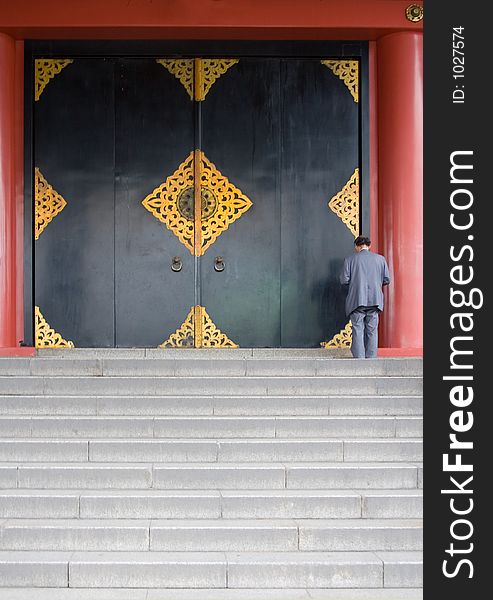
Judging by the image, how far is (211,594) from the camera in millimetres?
4449

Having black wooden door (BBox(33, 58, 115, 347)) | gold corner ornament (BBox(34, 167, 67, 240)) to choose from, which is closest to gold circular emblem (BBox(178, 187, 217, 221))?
black wooden door (BBox(33, 58, 115, 347))

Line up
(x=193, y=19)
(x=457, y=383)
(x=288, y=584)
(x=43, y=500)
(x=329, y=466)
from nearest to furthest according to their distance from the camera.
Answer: (x=457, y=383)
(x=288, y=584)
(x=43, y=500)
(x=329, y=466)
(x=193, y=19)

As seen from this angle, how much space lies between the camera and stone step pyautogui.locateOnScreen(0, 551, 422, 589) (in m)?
4.52

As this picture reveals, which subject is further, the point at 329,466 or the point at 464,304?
the point at 329,466

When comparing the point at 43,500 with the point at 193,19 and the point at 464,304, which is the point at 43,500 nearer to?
the point at 464,304

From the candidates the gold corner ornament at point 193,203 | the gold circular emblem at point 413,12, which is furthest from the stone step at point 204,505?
the gold circular emblem at point 413,12

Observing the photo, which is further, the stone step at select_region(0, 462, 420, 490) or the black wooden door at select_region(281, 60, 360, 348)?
the black wooden door at select_region(281, 60, 360, 348)

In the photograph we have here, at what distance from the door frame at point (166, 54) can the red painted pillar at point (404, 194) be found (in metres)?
0.37

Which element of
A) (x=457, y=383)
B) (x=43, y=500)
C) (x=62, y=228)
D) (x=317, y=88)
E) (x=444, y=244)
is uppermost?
(x=317, y=88)

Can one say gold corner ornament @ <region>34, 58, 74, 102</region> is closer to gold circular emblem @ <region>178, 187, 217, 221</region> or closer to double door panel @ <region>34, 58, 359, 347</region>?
double door panel @ <region>34, 58, 359, 347</region>

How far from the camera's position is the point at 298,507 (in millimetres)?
5129

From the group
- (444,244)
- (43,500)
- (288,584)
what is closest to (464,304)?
(444,244)

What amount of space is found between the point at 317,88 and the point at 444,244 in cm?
595

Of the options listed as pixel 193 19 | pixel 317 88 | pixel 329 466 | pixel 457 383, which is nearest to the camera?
pixel 457 383
